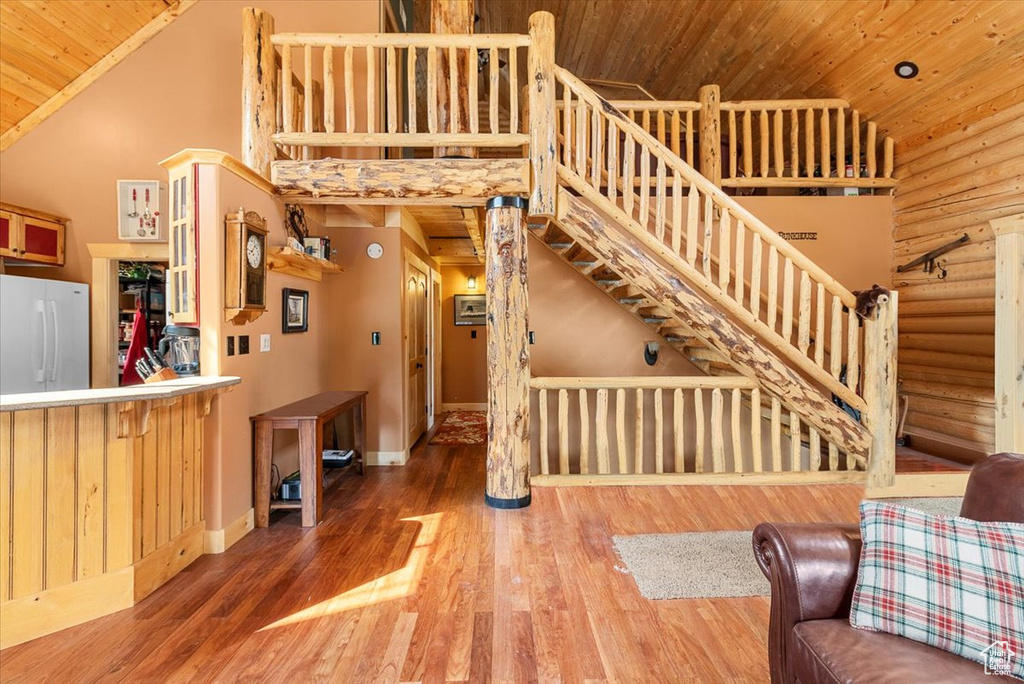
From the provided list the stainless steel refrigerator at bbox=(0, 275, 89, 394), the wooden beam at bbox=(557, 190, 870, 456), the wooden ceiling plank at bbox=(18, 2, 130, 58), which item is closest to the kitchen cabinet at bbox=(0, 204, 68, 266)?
the stainless steel refrigerator at bbox=(0, 275, 89, 394)

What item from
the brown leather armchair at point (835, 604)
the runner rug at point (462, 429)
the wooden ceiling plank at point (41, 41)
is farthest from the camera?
the runner rug at point (462, 429)

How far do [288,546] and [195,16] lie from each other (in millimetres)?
4323

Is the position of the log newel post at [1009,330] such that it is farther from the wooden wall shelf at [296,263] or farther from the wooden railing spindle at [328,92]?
the wooden wall shelf at [296,263]

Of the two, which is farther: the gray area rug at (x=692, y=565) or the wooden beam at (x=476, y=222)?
the wooden beam at (x=476, y=222)

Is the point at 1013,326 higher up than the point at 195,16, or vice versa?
the point at 195,16

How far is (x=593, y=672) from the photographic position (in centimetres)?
177

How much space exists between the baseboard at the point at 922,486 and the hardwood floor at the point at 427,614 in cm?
56

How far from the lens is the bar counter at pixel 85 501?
195 centimetres

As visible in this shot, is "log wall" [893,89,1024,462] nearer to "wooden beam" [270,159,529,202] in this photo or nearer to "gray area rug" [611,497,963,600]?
"gray area rug" [611,497,963,600]

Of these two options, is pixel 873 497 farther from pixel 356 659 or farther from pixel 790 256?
pixel 356 659

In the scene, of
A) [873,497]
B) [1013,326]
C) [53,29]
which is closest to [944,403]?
[1013,326]

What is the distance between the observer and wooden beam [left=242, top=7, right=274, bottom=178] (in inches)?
126

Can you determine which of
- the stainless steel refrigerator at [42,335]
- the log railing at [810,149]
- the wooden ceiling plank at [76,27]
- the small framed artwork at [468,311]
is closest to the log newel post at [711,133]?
the log railing at [810,149]

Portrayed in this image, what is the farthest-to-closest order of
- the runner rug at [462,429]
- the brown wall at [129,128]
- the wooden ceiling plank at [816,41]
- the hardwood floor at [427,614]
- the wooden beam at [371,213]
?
the runner rug at [462,429]
the wooden beam at [371,213]
the brown wall at [129,128]
the wooden ceiling plank at [816,41]
the hardwood floor at [427,614]
